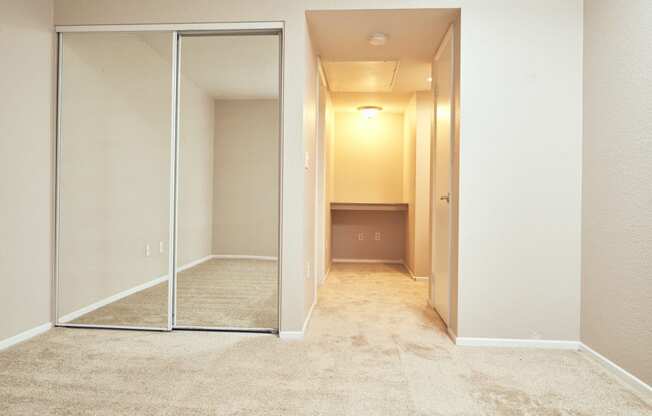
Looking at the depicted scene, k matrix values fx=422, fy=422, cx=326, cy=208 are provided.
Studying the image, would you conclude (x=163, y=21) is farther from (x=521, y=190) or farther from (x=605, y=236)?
(x=605, y=236)

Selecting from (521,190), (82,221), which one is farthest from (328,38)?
(82,221)

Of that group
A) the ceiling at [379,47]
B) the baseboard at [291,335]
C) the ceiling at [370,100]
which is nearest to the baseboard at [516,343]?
the baseboard at [291,335]

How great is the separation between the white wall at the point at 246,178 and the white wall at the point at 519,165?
34.8 inches

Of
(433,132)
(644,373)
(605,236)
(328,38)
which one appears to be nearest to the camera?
(644,373)

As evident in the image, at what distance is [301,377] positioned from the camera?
213 centimetres

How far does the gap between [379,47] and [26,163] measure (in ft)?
8.63

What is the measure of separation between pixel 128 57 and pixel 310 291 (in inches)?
85.1

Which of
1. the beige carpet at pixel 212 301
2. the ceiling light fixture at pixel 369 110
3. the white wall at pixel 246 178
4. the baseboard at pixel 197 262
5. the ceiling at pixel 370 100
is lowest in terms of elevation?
the beige carpet at pixel 212 301

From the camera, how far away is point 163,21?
283 cm

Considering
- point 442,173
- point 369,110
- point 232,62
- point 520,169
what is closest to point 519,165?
point 520,169

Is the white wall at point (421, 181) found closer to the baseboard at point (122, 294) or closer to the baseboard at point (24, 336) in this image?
the baseboard at point (122, 294)

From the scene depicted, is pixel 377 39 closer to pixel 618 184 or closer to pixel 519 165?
pixel 519 165

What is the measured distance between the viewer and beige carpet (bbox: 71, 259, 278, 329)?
2.91 meters

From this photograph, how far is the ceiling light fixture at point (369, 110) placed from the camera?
5.91 m
